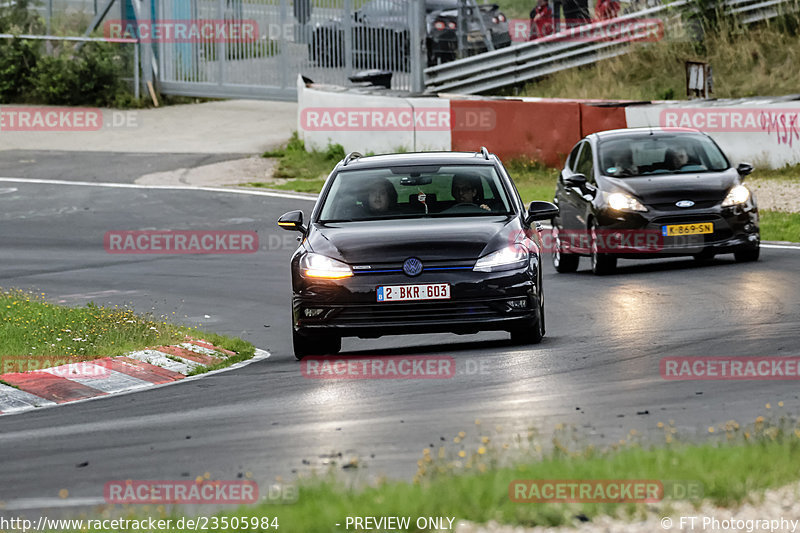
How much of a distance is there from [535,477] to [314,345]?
19.0ft

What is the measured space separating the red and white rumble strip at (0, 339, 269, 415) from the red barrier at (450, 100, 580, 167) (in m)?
15.4

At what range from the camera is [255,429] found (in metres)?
8.80

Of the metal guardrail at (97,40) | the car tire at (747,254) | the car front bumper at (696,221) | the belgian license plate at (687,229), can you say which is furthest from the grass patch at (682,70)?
the belgian license plate at (687,229)

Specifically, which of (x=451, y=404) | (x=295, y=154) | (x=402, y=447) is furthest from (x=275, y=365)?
(x=295, y=154)

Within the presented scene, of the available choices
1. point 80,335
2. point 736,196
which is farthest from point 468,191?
point 736,196

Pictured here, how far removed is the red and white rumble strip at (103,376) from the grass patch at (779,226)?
389 inches

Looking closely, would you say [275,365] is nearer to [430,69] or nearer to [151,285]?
[151,285]

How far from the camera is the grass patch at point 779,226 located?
2055 cm

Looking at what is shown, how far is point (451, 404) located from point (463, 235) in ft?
8.38

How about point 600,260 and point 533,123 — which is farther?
point 533,123

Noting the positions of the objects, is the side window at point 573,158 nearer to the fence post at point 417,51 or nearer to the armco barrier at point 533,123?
the armco barrier at point 533,123

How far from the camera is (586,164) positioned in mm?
19078

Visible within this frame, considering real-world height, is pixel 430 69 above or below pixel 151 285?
above

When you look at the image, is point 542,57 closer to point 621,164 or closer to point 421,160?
point 621,164
